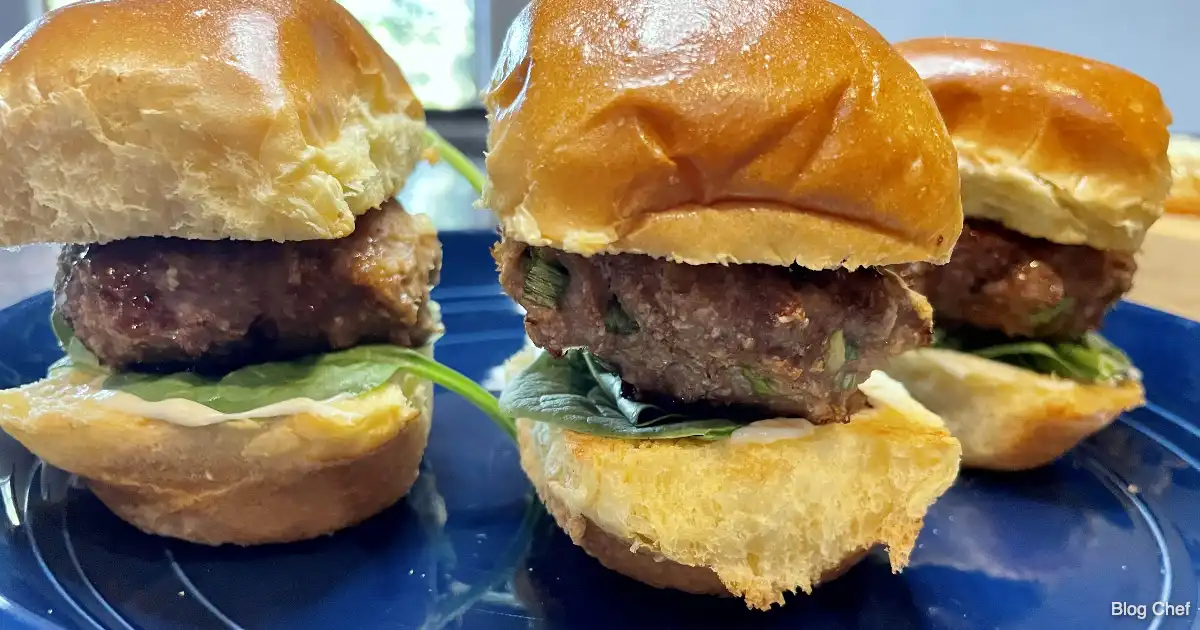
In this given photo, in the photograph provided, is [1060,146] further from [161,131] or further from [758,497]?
[161,131]

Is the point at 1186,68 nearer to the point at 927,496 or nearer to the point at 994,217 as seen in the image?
the point at 994,217

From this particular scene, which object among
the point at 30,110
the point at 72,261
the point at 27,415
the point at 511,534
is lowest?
the point at 511,534

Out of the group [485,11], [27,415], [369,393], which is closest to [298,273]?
[369,393]

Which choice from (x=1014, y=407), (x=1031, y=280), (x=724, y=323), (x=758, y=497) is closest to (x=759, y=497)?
(x=758, y=497)

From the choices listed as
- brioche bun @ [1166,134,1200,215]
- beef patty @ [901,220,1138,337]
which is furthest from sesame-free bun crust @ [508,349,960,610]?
brioche bun @ [1166,134,1200,215]

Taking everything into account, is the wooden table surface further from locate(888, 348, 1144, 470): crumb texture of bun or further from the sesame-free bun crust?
the sesame-free bun crust

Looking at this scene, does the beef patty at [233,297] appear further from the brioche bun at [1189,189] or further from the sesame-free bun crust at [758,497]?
the brioche bun at [1189,189]

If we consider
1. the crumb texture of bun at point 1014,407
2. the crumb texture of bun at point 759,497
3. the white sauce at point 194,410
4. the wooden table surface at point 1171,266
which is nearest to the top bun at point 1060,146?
the crumb texture of bun at point 1014,407

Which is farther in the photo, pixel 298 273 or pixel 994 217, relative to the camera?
pixel 994 217
